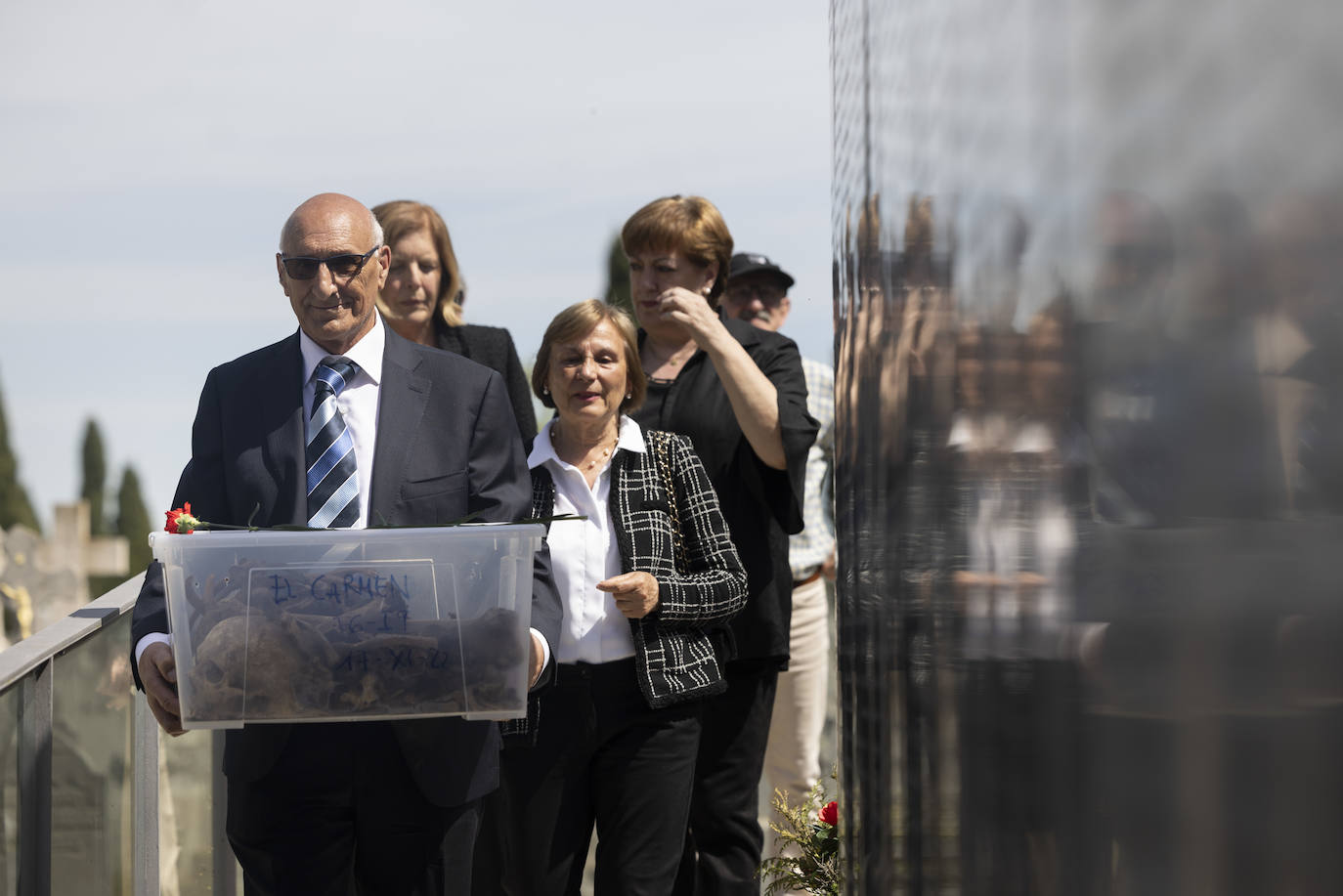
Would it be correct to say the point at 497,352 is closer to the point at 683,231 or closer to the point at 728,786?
the point at 683,231

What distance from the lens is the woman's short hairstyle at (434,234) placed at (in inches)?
160

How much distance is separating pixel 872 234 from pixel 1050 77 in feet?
1.45

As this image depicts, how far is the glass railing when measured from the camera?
325 centimetres

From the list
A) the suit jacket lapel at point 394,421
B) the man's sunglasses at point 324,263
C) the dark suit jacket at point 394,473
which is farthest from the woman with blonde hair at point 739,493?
the man's sunglasses at point 324,263

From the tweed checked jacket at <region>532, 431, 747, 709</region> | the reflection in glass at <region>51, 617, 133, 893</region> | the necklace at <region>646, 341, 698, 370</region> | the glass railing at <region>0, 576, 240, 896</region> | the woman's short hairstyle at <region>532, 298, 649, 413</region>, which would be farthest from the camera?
the necklace at <region>646, 341, 698, 370</region>

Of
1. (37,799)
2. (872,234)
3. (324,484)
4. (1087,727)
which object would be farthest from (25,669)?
(1087,727)

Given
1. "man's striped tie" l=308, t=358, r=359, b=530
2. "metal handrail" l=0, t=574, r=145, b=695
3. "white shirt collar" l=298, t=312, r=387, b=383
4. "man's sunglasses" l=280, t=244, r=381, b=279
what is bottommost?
"metal handrail" l=0, t=574, r=145, b=695

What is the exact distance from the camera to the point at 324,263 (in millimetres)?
2781

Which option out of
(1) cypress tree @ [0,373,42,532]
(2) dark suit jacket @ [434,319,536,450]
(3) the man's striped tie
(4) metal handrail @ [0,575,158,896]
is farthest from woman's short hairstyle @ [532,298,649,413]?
(1) cypress tree @ [0,373,42,532]

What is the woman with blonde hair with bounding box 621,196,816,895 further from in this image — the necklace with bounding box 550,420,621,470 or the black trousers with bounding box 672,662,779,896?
the necklace with bounding box 550,420,621,470

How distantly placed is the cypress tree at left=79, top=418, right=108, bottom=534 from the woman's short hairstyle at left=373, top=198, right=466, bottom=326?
39560mm

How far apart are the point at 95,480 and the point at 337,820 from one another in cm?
4222

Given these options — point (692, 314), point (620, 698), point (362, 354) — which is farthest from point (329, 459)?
point (692, 314)

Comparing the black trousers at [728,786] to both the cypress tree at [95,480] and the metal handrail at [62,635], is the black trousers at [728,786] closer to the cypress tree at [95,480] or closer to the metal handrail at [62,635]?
the metal handrail at [62,635]
